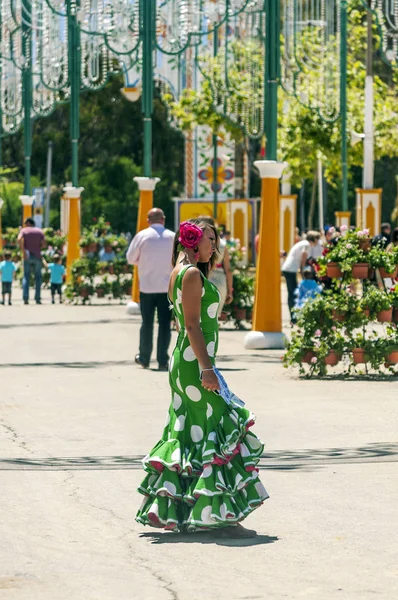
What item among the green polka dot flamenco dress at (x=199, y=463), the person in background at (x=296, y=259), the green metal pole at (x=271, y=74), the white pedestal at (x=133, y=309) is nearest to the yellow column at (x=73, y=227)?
the white pedestal at (x=133, y=309)

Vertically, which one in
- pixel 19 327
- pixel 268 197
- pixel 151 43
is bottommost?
pixel 19 327

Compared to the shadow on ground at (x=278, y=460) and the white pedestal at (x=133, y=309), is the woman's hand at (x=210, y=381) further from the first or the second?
the white pedestal at (x=133, y=309)

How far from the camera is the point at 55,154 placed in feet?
284

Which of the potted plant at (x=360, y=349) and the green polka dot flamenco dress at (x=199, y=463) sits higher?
the green polka dot flamenco dress at (x=199, y=463)

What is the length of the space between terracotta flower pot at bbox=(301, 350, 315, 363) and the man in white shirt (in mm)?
1647

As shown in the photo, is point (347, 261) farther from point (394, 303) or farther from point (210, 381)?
point (210, 381)

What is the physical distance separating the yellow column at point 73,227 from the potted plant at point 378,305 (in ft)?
63.2

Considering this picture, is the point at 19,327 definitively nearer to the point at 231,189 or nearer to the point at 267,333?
the point at 267,333

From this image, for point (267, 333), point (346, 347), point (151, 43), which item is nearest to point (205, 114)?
point (151, 43)

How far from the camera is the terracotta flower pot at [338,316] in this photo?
16.2 meters

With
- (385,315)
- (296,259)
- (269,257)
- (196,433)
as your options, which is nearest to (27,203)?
(296,259)

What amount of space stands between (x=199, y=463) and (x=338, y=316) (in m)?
8.57

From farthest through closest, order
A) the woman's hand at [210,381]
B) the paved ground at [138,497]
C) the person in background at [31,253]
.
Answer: the person in background at [31,253]
the woman's hand at [210,381]
the paved ground at [138,497]

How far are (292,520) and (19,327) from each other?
17.2 meters
